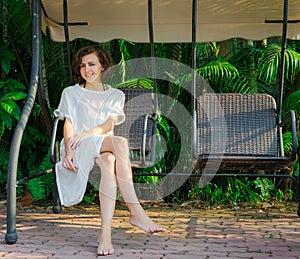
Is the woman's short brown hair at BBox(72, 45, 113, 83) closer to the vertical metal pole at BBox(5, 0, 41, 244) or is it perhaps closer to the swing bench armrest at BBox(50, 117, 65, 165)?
the vertical metal pole at BBox(5, 0, 41, 244)

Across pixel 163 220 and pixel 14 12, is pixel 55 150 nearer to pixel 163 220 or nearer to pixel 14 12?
pixel 163 220

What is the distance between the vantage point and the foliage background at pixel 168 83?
16.8ft

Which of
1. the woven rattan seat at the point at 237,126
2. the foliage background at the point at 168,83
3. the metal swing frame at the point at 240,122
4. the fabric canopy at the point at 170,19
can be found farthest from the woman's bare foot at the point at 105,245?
the foliage background at the point at 168,83

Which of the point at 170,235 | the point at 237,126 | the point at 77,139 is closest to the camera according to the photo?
the point at 77,139

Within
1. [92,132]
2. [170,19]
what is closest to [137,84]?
[170,19]

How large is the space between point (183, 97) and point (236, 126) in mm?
1499

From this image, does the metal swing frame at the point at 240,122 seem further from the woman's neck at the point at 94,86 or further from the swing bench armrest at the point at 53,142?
the swing bench armrest at the point at 53,142

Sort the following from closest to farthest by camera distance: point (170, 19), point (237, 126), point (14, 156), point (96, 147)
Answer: point (14, 156), point (96, 147), point (237, 126), point (170, 19)

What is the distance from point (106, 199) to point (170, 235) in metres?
0.63

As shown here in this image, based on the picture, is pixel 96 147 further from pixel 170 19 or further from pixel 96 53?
pixel 170 19

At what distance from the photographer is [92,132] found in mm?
3348

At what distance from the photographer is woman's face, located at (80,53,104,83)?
3500mm

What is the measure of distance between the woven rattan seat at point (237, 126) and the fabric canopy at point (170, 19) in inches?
23.3

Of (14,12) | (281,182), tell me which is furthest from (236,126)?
(14,12)
